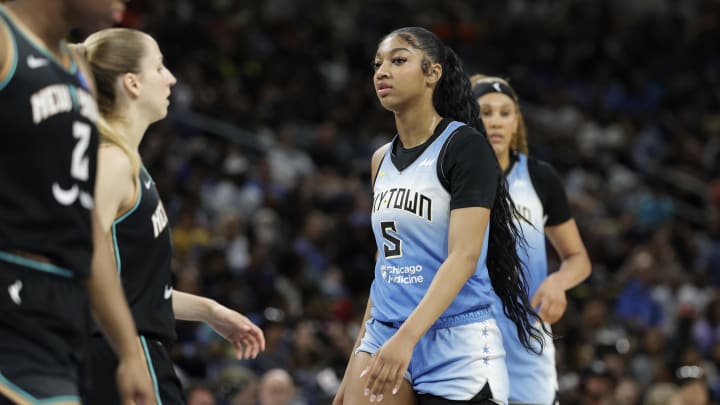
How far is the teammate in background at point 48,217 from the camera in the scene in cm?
282

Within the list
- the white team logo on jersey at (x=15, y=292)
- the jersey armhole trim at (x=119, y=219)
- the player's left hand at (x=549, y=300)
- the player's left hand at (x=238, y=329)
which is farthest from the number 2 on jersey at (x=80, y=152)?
the player's left hand at (x=549, y=300)

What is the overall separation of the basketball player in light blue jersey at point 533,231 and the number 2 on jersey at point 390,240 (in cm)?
114

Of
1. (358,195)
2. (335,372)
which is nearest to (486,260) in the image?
(335,372)

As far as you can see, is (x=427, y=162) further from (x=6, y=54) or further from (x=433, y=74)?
(x=6, y=54)

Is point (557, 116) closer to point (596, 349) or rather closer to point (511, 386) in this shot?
point (596, 349)

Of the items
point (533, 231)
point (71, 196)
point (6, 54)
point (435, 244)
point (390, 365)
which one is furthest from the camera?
point (533, 231)

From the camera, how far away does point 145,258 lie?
3752 mm

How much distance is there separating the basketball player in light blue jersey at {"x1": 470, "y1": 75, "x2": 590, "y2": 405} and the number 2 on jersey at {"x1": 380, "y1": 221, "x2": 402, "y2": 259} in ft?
3.74

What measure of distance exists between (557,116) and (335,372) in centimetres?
883

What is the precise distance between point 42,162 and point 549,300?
312 cm

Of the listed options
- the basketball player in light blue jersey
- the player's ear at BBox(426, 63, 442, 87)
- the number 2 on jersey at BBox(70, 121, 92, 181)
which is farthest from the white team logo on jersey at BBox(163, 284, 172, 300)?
the basketball player in light blue jersey

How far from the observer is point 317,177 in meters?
13.0

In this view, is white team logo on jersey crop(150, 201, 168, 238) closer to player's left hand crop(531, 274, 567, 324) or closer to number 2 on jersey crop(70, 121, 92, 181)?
number 2 on jersey crop(70, 121, 92, 181)

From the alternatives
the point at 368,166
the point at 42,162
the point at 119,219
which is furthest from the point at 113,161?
the point at 368,166
